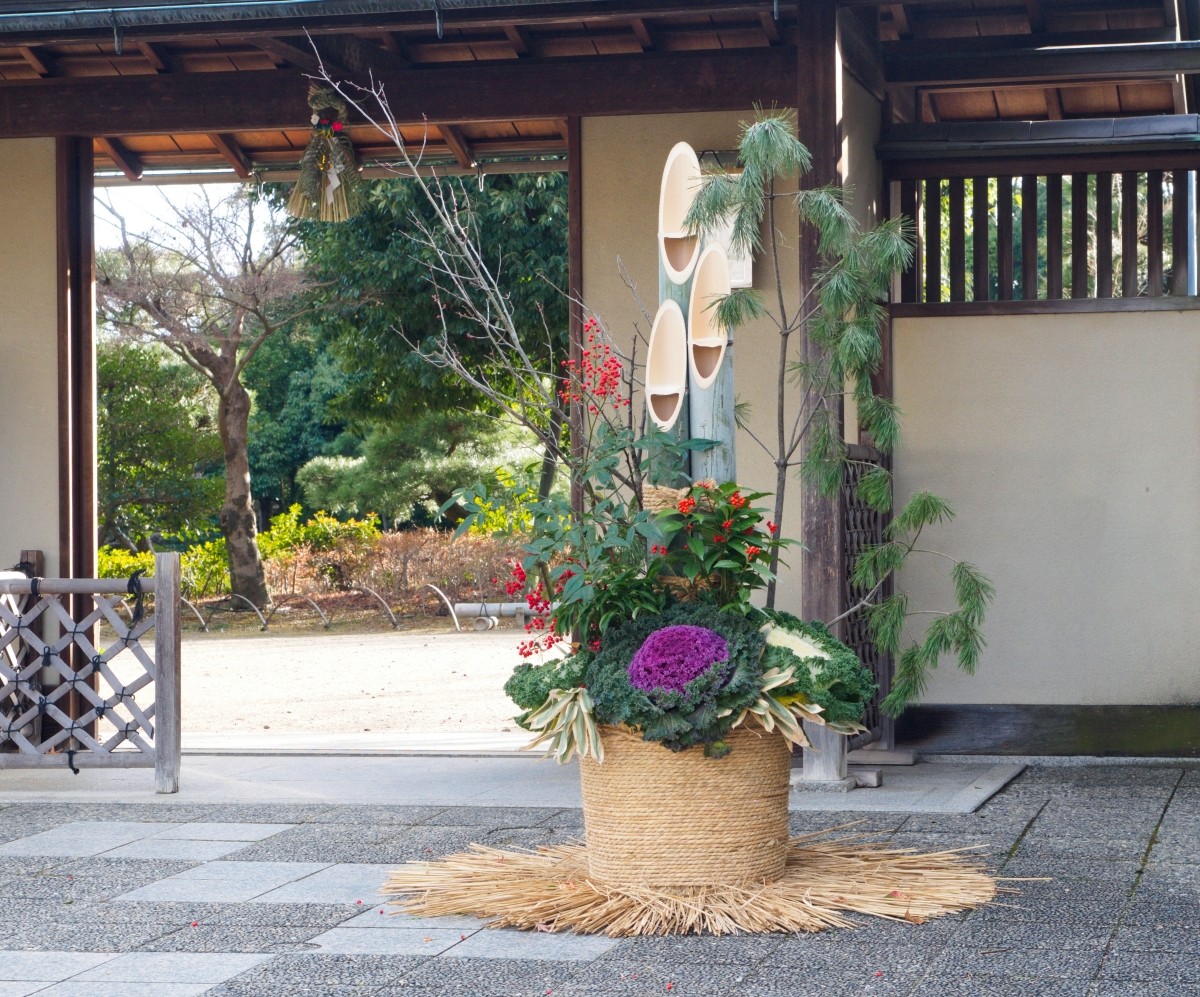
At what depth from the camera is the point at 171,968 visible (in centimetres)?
330

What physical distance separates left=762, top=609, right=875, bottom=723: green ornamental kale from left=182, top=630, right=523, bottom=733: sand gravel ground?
4383 millimetres

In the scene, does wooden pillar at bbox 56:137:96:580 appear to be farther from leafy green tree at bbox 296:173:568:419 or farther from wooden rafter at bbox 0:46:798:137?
leafy green tree at bbox 296:173:568:419

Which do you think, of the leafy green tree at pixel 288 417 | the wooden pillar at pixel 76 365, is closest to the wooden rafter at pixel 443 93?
the wooden pillar at pixel 76 365

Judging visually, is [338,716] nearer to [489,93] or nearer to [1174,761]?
[489,93]

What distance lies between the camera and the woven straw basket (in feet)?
12.3

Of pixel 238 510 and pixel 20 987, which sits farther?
pixel 238 510

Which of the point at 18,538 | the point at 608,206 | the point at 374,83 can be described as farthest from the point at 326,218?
the point at 18,538

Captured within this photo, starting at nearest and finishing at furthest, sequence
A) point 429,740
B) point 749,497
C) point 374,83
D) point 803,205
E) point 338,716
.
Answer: point 749,497, point 803,205, point 374,83, point 429,740, point 338,716

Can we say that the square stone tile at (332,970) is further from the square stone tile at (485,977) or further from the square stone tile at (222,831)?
the square stone tile at (222,831)

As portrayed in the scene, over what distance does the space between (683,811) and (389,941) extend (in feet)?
2.64

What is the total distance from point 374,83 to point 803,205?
2.32 meters

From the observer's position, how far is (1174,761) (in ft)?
20.1

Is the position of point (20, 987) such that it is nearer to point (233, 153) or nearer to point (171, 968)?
point (171, 968)

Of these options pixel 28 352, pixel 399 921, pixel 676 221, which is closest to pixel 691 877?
pixel 399 921
